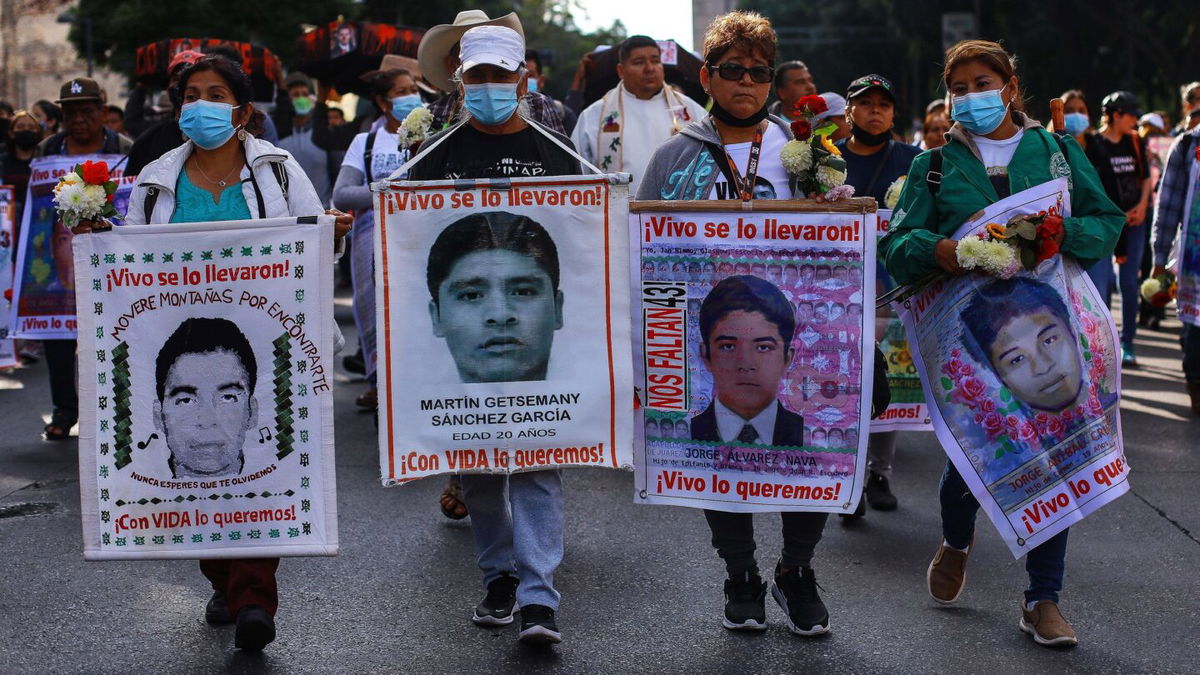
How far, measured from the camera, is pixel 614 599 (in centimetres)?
572

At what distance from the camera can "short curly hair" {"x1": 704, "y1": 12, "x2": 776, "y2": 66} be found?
208 inches

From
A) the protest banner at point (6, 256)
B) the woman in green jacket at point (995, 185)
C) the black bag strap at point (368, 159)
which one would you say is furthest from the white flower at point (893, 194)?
the protest banner at point (6, 256)

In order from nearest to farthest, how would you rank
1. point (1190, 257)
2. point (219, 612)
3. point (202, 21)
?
point (219, 612) → point (1190, 257) → point (202, 21)

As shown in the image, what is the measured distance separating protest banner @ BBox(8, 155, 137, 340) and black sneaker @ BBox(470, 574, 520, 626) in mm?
4862

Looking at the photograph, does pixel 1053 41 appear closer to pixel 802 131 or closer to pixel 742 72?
pixel 742 72

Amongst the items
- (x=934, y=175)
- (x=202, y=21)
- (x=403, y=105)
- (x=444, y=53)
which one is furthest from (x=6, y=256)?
(x=202, y=21)

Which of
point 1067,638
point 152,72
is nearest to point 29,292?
point 1067,638

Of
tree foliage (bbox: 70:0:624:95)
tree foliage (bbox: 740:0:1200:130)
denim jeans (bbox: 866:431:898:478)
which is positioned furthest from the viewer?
tree foliage (bbox: 740:0:1200:130)

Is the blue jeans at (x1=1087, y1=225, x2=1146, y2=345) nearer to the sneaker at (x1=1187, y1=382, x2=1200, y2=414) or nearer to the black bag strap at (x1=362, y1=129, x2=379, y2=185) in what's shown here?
the sneaker at (x1=1187, y1=382, x2=1200, y2=414)

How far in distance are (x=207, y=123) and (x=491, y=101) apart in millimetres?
943

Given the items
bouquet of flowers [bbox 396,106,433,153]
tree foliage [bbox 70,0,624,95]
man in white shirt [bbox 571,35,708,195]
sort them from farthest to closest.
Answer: tree foliage [bbox 70,0,624,95], man in white shirt [bbox 571,35,708,195], bouquet of flowers [bbox 396,106,433,153]

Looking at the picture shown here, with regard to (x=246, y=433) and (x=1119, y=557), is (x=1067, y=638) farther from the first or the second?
(x=246, y=433)

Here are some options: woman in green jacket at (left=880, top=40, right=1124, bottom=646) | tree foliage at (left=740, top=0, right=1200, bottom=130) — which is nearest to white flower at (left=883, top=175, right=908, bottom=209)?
woman in green jacket at (left=880, top=40, right=1124, bottom=646)

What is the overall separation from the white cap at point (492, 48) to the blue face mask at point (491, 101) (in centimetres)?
7
